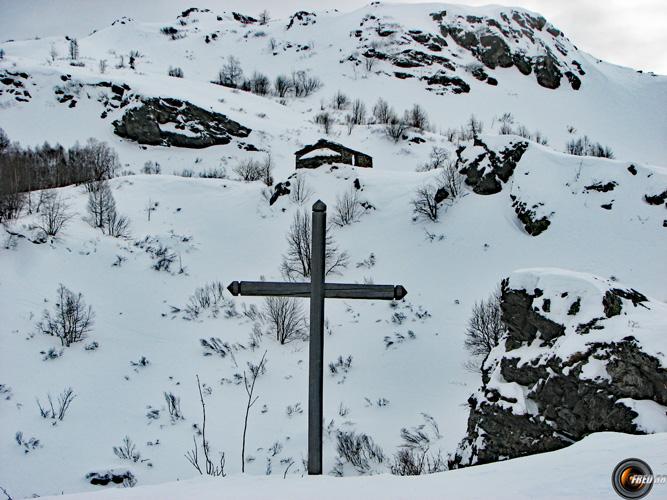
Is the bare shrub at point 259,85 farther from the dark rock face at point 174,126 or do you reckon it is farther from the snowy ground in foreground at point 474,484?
the snowy ground in foreground at point 474,484

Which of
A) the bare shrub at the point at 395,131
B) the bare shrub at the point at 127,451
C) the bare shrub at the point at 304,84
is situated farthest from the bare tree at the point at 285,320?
the bare shrub at the point at 304,84

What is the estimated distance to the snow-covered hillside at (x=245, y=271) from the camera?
9258 millimetres

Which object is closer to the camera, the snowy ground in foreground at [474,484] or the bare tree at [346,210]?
the snowy ground in foreground at [474,484]

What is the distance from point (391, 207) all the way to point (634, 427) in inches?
594

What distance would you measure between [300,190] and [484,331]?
1216 cm

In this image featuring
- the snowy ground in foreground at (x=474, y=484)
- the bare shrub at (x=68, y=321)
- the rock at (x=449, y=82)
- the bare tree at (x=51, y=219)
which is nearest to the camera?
the snowy ground in foreground at (x=474, y=484)

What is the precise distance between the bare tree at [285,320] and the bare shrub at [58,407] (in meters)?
5.47

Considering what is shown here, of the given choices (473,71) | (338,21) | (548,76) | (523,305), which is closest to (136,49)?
(338,21)

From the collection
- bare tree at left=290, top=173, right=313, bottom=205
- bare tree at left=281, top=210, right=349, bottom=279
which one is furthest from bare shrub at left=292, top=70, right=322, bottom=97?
bare tree at left=281, top=210, right=349, bottom=279

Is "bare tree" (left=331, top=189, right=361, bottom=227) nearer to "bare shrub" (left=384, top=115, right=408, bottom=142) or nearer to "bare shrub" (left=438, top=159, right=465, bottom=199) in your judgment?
"bare shrub" (left=438, top=159, right=465, bottom=199)

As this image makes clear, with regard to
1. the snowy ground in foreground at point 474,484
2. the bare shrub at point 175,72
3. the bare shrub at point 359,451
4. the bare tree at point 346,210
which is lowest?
the bare shrub at point 359,451

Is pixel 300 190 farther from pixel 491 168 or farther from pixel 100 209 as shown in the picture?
pixel 491 168

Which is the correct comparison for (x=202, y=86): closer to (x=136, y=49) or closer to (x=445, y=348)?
(x=136, y=49)

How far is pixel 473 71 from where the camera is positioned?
191ft
